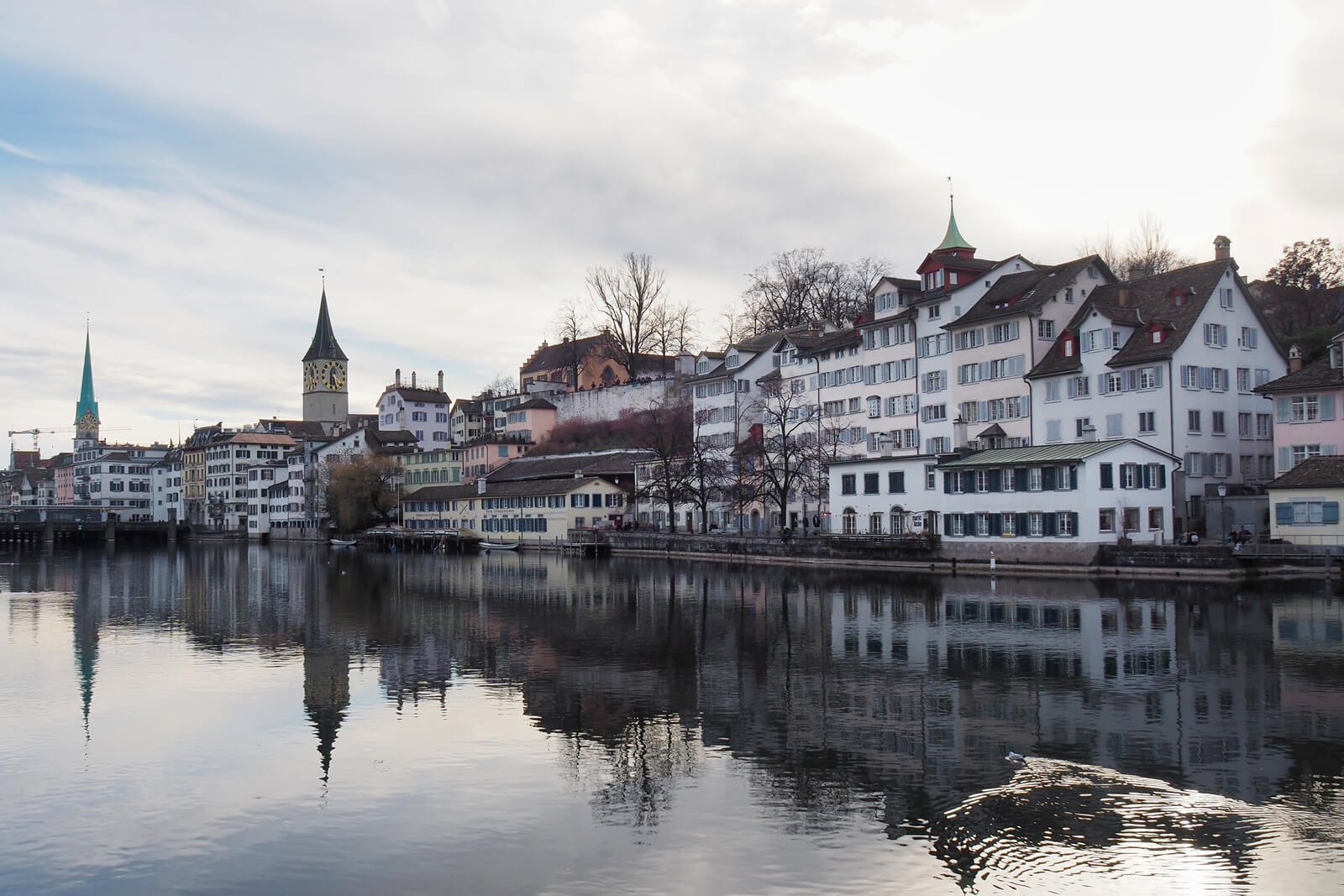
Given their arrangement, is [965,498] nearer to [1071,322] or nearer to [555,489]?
[1071,322]

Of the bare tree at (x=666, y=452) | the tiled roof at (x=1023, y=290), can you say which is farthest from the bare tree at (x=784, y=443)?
the tiled roof at (x=1023, y=290)

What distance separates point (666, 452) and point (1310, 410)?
47447mm

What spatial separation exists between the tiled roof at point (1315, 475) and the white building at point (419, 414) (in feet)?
373

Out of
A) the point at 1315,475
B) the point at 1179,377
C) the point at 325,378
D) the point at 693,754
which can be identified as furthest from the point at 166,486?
the point at 693,754

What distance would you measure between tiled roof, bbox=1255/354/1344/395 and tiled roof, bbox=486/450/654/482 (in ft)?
170

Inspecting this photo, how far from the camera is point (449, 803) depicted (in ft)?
61.2

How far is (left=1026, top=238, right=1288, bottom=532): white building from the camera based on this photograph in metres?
58.8

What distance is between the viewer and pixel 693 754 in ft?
69.7

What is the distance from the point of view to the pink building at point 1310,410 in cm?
5456

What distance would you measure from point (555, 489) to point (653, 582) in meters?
41.2

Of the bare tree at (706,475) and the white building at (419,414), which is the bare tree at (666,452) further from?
the white building at (419,414)

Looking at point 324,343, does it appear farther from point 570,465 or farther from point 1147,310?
point 1147,310

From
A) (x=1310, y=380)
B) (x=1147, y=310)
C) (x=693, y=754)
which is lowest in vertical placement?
(x=693, y=754)

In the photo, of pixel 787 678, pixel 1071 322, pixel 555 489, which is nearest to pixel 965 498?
pixel 1071 322
